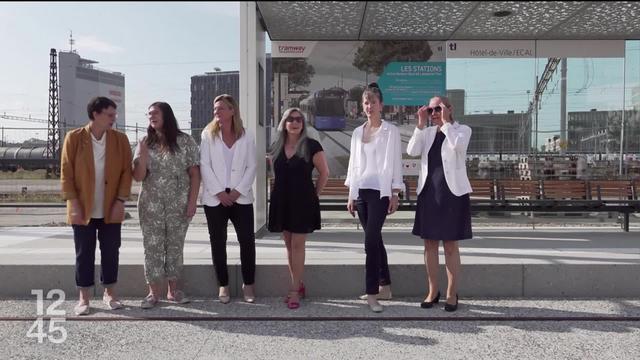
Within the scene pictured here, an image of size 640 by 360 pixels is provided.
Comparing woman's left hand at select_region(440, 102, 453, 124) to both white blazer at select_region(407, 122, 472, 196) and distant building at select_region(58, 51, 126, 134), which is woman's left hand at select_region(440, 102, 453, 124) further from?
distant building at select_region(58, 51, 126, 134)

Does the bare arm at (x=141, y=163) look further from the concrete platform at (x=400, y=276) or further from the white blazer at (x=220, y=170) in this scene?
the concrete platform at (x=400, y=276)

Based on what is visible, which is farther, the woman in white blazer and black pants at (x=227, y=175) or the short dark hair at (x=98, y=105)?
the woman in white blazer and black pants at (x=227, y=175)

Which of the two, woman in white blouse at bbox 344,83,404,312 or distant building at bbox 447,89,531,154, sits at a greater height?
distant building at bbox 447,89,531,154

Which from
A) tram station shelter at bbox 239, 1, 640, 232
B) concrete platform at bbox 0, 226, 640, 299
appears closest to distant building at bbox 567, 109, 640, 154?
tram station shelter at bbox 239, 1, 640, 232

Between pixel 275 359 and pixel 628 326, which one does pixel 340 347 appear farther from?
pixel 628 326

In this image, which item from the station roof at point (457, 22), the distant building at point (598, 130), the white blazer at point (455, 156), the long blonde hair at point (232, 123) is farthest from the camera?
the distant building at point (598, 130)

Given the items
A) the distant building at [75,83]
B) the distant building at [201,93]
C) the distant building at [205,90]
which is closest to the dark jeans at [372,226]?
the distant building at [205,90]

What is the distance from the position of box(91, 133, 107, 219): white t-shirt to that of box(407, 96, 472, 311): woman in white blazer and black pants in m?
2.54

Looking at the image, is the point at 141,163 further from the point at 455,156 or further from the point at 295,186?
the point at 455,156

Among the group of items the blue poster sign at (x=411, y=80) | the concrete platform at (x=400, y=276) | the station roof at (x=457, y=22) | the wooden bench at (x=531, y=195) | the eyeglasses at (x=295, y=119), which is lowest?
the concrete platform at (x=400, y=276)

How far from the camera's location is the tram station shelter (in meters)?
6.39

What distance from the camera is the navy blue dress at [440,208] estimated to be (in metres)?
4.43

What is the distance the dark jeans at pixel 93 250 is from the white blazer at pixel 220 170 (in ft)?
2.69

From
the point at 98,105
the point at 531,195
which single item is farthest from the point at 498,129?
the point at 98,105
